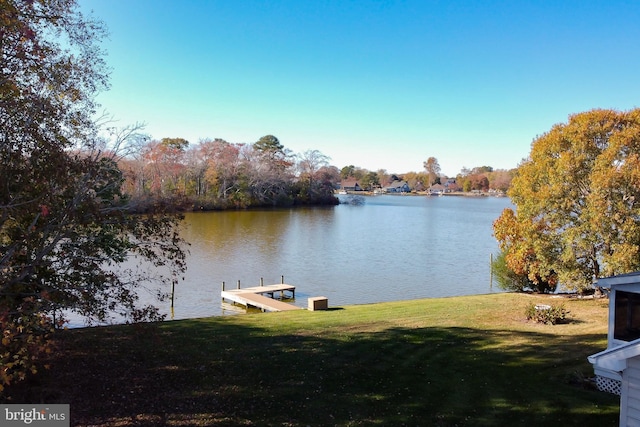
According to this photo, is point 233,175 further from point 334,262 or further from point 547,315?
point 547,315

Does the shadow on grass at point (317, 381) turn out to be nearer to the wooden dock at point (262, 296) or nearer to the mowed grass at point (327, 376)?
the mowed grass at point (327, 376)

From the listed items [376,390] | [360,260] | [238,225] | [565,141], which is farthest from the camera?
[238,225]

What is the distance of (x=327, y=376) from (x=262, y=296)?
1357cm

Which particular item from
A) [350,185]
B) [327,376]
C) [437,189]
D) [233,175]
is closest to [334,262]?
[327,376]

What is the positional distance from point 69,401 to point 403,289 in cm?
1919

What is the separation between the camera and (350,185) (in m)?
Answer: 176

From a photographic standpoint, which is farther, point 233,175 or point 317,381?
point 233,175

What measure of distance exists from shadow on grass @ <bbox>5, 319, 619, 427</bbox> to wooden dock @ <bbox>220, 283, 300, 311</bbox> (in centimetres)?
847

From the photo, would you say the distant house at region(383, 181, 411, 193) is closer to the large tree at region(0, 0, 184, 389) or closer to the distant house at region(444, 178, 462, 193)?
the distant house at region(444, 178, 462, 193)

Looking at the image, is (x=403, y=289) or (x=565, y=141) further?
(x=403, y=289)

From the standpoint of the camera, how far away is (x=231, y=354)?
10438mm

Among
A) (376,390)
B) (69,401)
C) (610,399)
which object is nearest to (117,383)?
(69,401)

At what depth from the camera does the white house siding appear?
21.9 ft

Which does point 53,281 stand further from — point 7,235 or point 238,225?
point 238,225
